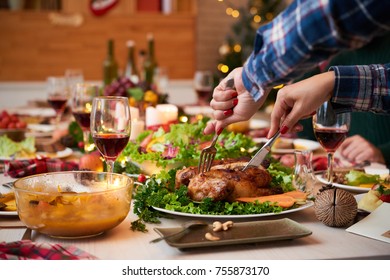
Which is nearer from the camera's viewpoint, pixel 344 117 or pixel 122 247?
pixel 122 247

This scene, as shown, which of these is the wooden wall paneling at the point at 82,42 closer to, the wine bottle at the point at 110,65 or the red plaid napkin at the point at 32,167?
the wine bottle at the point at 110,65

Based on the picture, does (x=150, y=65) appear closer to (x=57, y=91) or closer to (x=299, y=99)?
(x=57, y=91)

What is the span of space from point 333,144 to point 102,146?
0.57 metres

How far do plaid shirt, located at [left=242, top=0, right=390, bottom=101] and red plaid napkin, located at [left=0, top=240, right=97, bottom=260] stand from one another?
1.50 feet

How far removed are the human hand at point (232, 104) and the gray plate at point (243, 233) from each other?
0.33 m

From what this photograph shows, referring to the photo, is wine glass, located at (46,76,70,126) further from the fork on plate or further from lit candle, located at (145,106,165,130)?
the fork on plate

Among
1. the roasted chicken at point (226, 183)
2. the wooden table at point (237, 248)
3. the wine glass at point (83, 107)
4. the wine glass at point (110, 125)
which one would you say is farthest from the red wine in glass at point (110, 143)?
the wine glass at point (83, 107)

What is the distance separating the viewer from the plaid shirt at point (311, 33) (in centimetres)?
94

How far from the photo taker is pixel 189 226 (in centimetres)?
113

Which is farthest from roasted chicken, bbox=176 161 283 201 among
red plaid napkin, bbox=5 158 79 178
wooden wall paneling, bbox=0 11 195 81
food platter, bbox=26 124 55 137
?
wooden wall paneling, bbox=0 11 195 81
